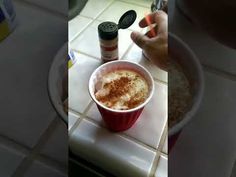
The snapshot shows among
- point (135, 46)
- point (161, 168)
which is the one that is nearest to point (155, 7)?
point (135, 46)

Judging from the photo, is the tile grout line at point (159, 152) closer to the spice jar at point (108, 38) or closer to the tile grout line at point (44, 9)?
the spice jar at point (108, 38)

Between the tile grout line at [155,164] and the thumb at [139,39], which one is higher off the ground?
the thumb at [139,39]

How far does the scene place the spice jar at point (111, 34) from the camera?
253 millimetres

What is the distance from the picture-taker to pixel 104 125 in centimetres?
25

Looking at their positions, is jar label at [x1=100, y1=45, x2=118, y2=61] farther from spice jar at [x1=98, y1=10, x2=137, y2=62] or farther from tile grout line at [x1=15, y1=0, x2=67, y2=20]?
tile grout line at [x1=15, y1=0, x2=67, y2=20]

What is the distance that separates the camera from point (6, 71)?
12.8 inches

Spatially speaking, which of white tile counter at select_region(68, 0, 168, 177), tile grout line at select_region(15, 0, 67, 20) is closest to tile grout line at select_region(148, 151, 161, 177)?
white tile counter at select_region(68, 0, 168, 177)

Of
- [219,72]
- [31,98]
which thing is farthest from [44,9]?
[219,72]

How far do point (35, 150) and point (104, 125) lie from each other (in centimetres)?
8

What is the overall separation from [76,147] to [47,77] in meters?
0.09

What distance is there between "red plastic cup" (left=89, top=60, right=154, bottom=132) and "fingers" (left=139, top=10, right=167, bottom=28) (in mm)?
42

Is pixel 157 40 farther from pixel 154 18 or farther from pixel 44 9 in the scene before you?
pixel 44 9

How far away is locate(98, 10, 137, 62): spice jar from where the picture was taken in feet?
0.83

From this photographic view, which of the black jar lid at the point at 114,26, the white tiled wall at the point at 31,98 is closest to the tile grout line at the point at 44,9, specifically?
the white tiled wall at the point at 31,98
